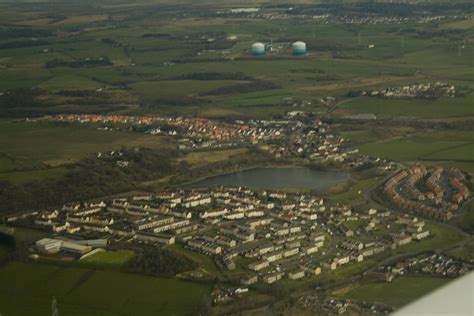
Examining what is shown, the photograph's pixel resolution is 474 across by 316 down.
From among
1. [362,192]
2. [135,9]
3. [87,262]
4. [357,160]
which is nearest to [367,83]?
[357,160]

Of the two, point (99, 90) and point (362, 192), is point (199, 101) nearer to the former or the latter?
point (99, 90)

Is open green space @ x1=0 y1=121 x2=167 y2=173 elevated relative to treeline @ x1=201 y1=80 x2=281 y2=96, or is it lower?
elevated

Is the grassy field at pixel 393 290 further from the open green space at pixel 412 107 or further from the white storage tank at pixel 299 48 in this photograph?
the white storage tank at pixel 299 48

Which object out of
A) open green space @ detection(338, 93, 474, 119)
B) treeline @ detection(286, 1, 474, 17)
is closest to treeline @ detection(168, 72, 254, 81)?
open green space @ detection(338, 93, 474, 119)

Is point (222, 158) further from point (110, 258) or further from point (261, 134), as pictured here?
point (110, 258)

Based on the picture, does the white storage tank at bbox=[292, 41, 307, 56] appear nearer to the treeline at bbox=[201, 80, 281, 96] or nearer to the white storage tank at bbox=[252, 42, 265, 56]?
the white storage tank at bbox=[252, 42, 265, 56]

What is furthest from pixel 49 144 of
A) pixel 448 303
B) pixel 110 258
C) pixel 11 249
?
pixel 448 303
